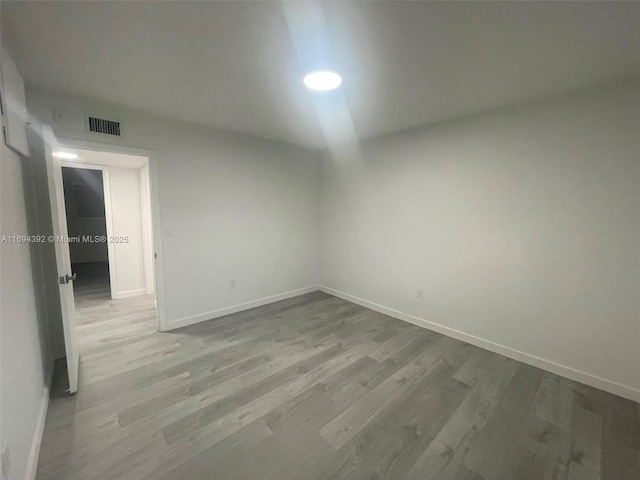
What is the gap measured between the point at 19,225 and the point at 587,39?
358 centimetres

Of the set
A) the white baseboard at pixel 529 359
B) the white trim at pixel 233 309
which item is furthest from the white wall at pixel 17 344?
the white baseboard at pixel 529 359

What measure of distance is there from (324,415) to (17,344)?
1839 millimetres

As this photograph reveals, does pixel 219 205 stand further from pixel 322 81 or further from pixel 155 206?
pixel 322 81

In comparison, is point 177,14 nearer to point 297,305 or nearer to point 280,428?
point 280,428

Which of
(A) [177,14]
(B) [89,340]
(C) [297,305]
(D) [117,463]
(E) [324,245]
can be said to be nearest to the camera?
(A) [177,14]

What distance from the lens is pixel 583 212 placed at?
2094mm

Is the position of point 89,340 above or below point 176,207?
below

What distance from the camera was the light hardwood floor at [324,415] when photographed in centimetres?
145

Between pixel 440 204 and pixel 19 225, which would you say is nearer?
pixel 19 225

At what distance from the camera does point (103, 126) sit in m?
2.47

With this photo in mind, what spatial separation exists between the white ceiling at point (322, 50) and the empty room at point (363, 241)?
0.6 inches

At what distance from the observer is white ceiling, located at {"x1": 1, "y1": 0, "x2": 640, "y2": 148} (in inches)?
50.7

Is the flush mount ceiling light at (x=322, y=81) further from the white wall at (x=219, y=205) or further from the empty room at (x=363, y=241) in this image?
the white wall at (x=219, y=205)

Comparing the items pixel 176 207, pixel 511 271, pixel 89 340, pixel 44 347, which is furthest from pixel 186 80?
pixel 511 271
